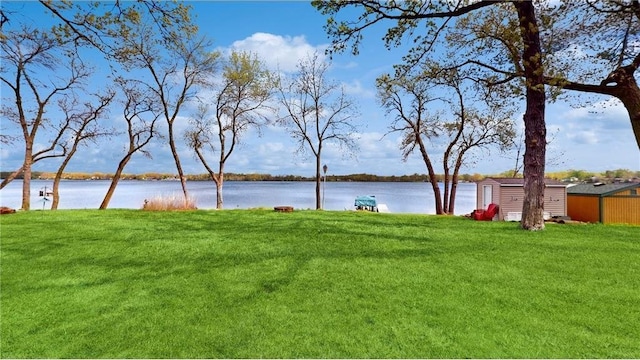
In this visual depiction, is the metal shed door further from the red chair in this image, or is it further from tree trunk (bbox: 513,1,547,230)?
tree trunk (bbox: 513,1,547,230)

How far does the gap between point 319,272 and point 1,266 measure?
6.56m

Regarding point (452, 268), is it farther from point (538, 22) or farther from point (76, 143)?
point (76, 143)

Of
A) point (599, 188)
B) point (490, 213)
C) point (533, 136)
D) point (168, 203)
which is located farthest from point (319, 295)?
point (599, 188)

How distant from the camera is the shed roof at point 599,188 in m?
16.9

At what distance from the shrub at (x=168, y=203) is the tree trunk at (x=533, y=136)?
1430 cm

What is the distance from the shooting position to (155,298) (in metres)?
5.62

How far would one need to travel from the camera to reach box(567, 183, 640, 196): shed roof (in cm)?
1686

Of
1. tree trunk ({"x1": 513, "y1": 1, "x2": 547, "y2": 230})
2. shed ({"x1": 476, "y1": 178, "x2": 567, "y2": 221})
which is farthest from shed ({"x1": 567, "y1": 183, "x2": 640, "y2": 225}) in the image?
tree trunk ({"x1": 513, "y1": 1, "x2": 547, "y2": 230})

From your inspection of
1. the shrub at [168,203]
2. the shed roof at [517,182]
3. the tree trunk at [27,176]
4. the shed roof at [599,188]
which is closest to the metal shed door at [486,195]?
the shed roof at [517,182]

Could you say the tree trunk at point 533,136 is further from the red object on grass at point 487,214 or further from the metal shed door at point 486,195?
the metal shed door at point 486,195

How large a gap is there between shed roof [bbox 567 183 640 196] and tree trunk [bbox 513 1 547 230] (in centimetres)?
837

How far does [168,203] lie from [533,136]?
50.2 ft

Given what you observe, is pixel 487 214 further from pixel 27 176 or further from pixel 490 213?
pixel 27 176

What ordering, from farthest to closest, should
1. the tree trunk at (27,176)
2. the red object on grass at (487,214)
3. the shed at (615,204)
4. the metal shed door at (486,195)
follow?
the tree trunk at (27,176) → the metal shed door at (486,195) → the shed at (615,204) → the red object on grass at (487,214)
